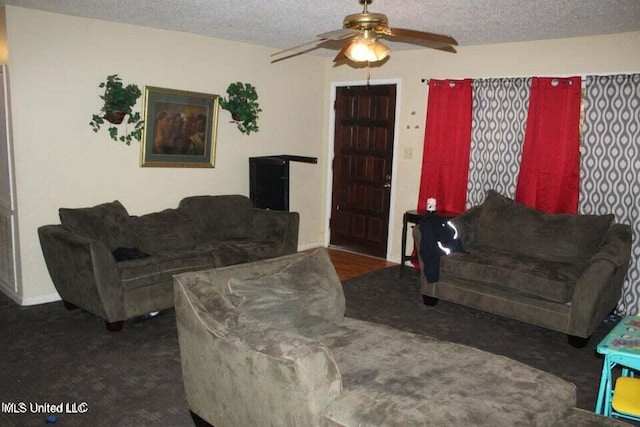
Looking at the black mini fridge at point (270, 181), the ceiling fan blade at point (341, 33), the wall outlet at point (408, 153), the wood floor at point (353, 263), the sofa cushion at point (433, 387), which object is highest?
the ceiling fan blade at point (341, 33)

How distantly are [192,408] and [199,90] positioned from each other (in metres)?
3.66

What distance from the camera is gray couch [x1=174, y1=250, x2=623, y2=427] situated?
80.1 inches

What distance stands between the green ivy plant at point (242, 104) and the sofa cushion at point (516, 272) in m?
2.65

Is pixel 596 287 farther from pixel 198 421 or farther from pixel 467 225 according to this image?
pixel 198 421

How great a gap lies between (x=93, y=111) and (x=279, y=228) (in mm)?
2064

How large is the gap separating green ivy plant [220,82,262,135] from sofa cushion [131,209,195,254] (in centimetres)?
131

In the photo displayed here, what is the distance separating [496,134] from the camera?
5.40 meters

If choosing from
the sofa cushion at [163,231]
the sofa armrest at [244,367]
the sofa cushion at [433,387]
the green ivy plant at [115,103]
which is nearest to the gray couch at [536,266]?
the sofa cushion at [433,387]

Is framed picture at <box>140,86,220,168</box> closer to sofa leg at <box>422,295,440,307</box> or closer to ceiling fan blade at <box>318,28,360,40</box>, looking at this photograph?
ceiling fan blade at <box>318,28,360,40</box>

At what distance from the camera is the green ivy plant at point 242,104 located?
18.4 ft

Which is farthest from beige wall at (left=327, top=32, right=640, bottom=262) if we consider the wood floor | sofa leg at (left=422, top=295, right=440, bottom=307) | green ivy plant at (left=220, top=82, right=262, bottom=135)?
sofa leg at (left=422, top=295, right=440, bottom=307)

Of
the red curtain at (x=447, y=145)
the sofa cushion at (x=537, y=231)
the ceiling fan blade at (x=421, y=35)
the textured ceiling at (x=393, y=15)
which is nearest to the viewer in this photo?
the ceiling fan blade at (x=421, y=35)

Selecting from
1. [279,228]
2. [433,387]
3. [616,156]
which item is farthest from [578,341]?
[279,228]

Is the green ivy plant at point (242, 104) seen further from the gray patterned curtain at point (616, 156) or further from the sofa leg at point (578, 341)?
the sofa leg at point (578, 341)
